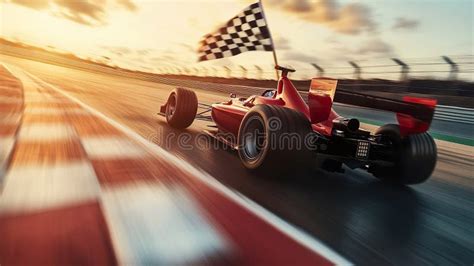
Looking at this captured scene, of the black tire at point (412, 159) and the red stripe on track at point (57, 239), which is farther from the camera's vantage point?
the black tire at point (412, 159)

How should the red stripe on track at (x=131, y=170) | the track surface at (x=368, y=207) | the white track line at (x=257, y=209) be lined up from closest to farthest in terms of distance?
the white track line at (x=257, y=209)
the track surface at (x=368, y=207)
the red stripe on track at (x=131, y=170)

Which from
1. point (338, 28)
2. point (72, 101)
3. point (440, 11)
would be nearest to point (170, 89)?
point (72, 101)

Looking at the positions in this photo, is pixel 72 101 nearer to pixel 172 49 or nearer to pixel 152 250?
pixel 172 49

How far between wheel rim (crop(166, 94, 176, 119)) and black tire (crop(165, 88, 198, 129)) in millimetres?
75

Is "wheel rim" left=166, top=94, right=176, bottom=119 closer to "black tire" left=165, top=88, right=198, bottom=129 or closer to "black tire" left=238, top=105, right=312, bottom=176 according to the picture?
"black tire" left=165, top=88, right=198, bottom=129

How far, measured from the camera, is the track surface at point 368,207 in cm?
172

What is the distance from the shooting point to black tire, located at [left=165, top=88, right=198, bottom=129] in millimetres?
4718

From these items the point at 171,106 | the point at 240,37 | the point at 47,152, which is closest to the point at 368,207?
the point at 47,152

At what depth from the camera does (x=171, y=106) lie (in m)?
5.04

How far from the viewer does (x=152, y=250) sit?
1.45 meters

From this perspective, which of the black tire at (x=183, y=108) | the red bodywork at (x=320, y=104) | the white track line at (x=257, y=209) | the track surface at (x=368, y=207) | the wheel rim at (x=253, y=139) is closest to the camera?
the white track line at (x=257, y=209)

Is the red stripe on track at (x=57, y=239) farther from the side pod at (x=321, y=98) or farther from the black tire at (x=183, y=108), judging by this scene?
the black tire at (x=183, y=108)

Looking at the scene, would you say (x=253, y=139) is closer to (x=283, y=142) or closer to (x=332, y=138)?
(x=283, y=142)

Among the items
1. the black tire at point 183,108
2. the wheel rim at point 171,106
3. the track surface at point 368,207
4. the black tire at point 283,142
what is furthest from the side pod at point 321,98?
the wheel rim at point 171,106
